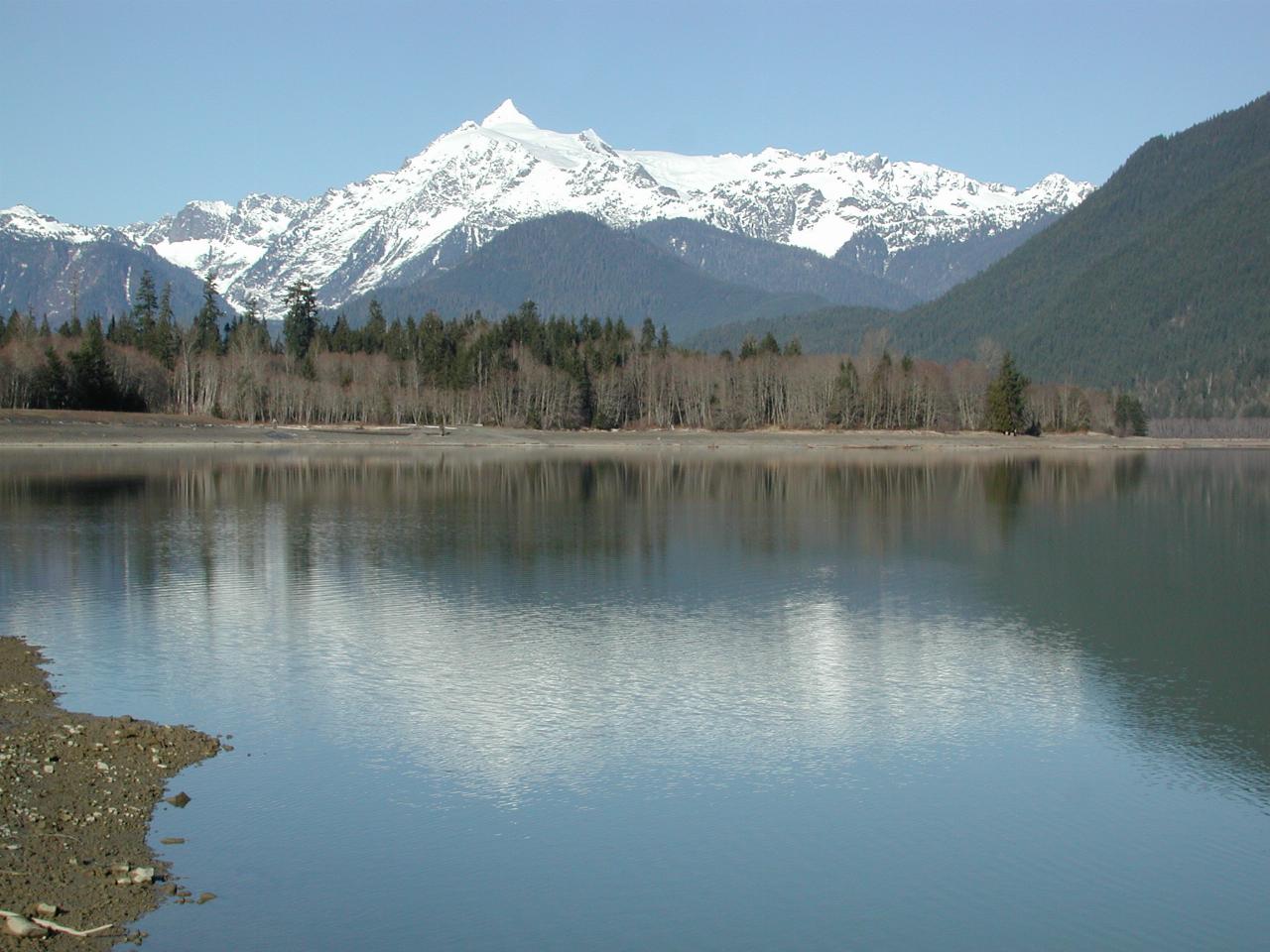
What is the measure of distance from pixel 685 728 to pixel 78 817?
873cm

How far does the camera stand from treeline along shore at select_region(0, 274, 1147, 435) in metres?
141

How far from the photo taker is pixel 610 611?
29156 millimetres

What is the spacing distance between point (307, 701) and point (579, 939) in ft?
31.4

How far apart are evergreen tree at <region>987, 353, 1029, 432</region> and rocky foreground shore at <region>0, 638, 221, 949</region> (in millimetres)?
140770

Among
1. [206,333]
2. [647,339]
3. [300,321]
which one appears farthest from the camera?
[647,339]

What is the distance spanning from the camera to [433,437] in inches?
5148

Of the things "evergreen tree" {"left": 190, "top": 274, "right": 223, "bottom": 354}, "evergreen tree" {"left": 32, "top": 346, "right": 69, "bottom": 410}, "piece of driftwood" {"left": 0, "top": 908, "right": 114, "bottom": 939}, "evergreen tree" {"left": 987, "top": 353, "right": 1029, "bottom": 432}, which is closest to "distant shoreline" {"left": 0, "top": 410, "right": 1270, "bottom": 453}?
"evergreen tree" {"left": 987, "top": 353, "right": 1029, "bottom": 432}

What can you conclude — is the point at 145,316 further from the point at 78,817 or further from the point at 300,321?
the point at 78,817

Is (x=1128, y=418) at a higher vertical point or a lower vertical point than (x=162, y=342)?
lower

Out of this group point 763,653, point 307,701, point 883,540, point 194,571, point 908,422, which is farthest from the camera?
point 908,422

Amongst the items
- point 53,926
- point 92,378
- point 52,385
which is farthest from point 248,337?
point 53,926

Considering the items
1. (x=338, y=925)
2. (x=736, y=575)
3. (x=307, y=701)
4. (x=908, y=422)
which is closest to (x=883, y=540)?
(x=736, y=575)

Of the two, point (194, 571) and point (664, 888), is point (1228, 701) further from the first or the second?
point (194, 571)

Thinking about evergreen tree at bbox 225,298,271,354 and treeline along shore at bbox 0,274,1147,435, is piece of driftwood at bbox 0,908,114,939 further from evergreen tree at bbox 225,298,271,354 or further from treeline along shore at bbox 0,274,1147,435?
evergreen tree at bbox 225,298,271,354
